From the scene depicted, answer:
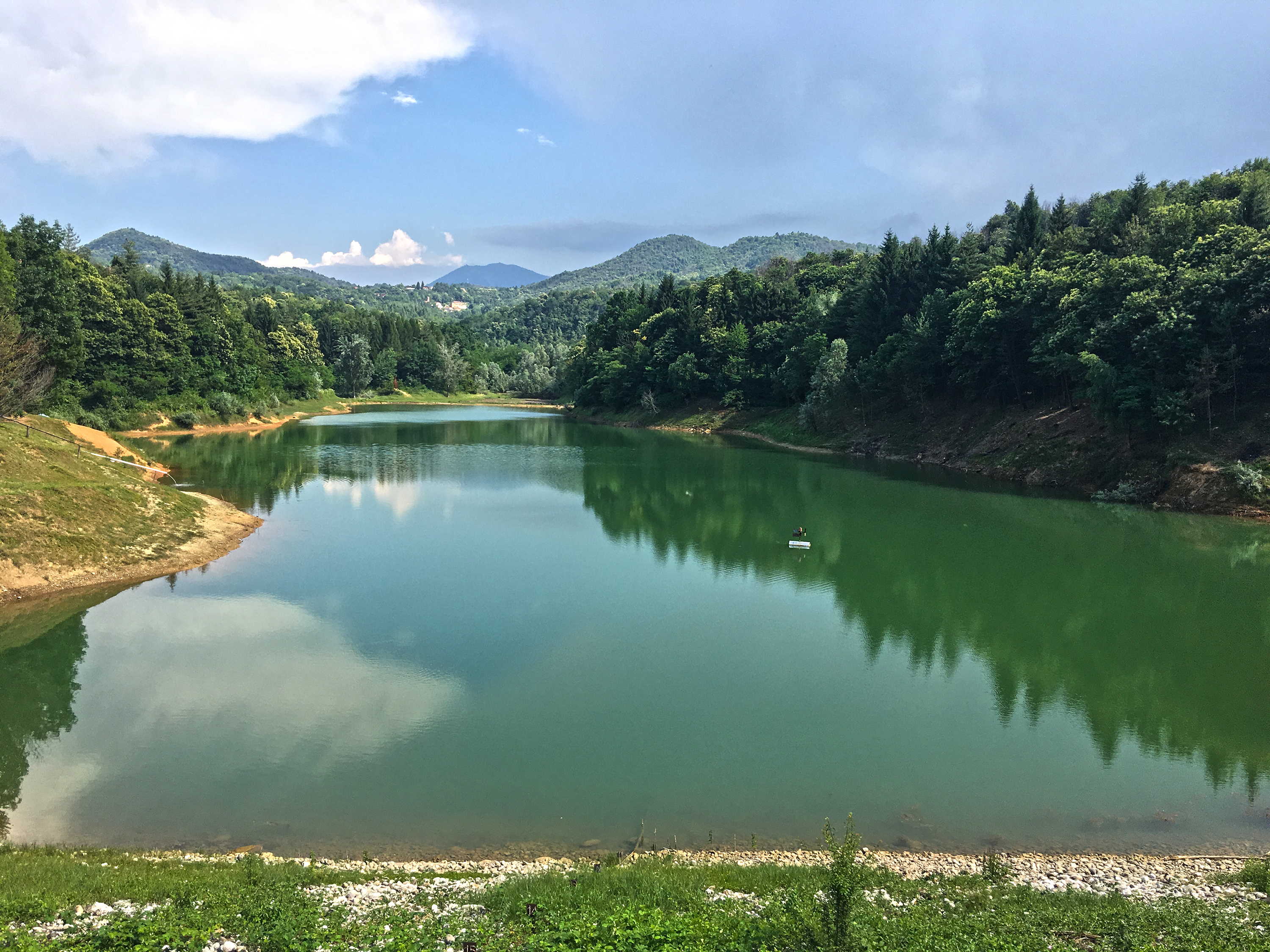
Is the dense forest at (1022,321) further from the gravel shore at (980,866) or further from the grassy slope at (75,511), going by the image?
the grassy slope at (75,511)

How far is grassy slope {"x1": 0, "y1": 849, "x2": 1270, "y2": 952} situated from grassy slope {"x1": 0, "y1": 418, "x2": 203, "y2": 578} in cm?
1703

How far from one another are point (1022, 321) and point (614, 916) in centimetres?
4576

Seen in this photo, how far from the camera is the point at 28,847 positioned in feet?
34.1

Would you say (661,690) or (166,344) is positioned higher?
(166,344)

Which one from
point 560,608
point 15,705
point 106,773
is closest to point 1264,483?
point 560,608

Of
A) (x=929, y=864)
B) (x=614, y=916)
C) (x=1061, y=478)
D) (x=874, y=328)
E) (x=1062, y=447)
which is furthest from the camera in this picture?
(x=874, y=328)

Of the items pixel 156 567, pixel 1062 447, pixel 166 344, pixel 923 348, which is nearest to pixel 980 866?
pixel 156 567

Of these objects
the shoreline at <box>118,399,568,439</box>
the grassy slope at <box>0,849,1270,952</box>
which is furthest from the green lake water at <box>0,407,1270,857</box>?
the shoreline at <box>118,399,568,439</box>

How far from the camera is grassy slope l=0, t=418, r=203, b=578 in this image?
74.3 feet

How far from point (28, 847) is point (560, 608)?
43.6 ft

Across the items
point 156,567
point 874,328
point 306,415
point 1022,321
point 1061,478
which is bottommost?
point 156,567

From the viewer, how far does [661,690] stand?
53.7ft

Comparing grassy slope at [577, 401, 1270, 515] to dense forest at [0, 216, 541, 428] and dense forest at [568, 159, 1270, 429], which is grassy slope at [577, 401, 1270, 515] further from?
dense forest at [0, 216, 541, 428]

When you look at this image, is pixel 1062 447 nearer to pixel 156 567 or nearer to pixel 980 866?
pixel 980 866
